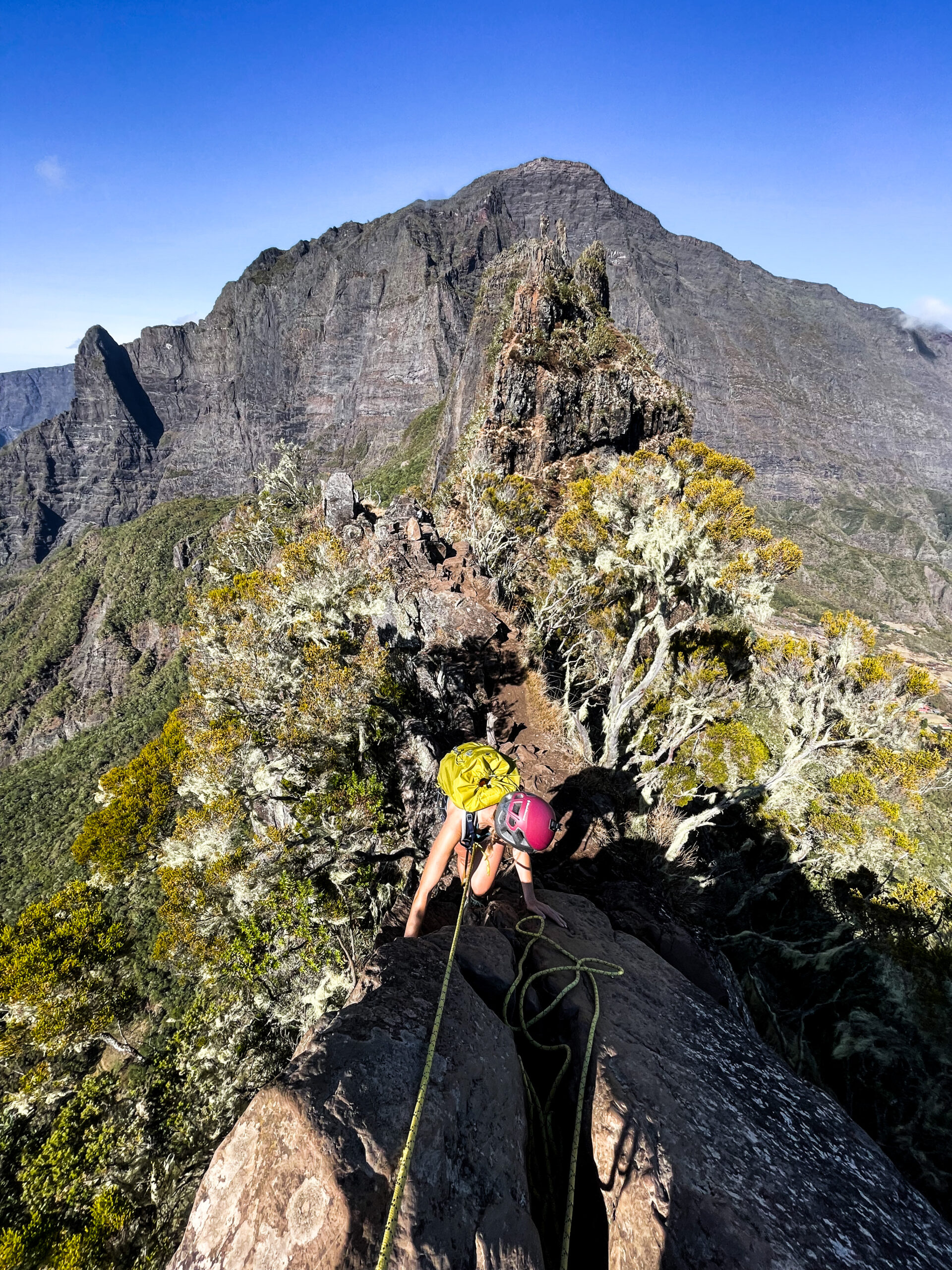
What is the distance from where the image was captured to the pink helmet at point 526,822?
215 inches

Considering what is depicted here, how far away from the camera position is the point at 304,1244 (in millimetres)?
2721

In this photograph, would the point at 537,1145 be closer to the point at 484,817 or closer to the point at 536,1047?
the point at 536,1047

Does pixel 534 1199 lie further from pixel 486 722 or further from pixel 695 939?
pixel 486 722

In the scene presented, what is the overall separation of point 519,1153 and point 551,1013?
Result: 5.31 feet

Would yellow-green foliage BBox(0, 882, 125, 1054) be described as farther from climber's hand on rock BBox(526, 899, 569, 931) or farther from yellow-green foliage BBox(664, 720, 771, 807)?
yellow-green foliage BBox(664, 720, 771, 807)

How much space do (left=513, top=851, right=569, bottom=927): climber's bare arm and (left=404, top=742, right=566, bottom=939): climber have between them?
2 centimetres

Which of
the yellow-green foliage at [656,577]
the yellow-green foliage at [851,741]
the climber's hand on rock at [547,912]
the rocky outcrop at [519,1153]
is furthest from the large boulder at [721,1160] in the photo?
the yellow-green foliage at [656,577]

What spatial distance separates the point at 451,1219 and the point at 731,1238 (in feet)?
7.50

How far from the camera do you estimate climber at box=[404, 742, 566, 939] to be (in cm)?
551

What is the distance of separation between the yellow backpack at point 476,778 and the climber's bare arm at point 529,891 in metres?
0.94

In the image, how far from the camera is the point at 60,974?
12484 millimetres

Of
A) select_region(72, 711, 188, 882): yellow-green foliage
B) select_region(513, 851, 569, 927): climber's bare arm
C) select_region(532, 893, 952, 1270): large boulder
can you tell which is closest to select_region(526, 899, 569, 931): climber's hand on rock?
select_region(513, 851, 569, 927): climber's bare arm

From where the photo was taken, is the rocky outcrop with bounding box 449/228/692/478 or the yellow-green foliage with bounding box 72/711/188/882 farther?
the rocky outcrop with bounding box 449/228/692/478

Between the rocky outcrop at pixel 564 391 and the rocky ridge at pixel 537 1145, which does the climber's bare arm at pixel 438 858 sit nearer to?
the rocky ridge at pixel 537 1145
